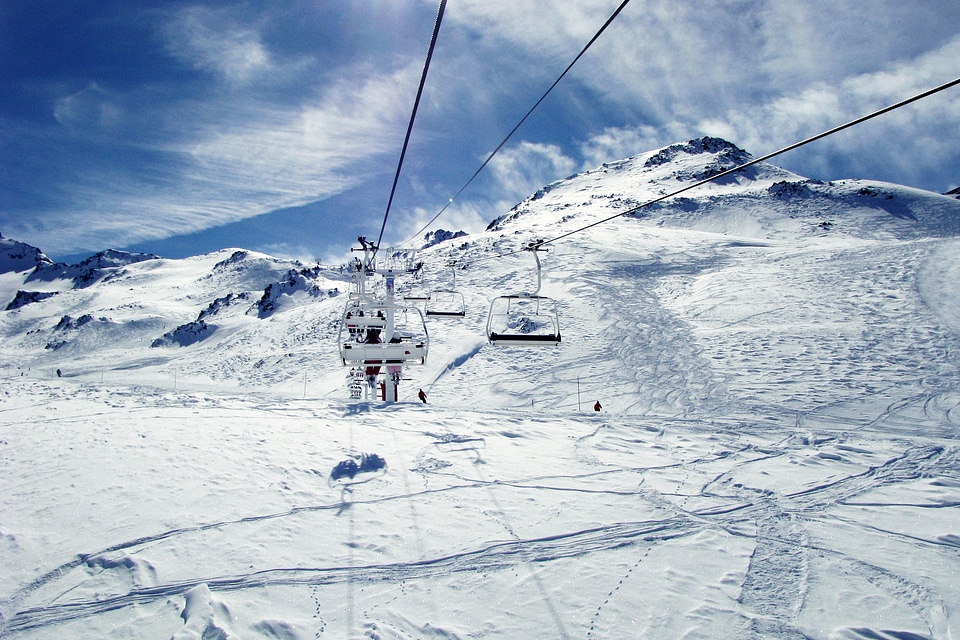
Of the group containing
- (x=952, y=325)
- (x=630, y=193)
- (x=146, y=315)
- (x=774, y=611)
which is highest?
(x=630, y=193)

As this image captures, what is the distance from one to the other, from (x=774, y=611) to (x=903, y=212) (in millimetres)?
91229

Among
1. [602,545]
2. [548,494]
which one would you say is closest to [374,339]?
[548,494]

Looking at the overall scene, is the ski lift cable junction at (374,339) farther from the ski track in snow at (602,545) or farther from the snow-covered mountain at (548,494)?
the ski track in snow at (602,545)

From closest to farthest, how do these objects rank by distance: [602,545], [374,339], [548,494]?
[602,545], [548,494], [374,339]

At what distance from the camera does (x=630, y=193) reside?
10431 cm

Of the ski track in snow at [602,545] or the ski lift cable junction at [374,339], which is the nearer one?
the ski track in snow at [602,545]

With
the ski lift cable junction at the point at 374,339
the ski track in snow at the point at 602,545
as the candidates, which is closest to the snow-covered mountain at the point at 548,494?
the ski track in snow at the point at 602,545

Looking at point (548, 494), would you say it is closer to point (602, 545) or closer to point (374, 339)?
point (602, 545)

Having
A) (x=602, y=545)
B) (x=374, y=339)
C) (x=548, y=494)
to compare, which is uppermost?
(x=374, y=339)

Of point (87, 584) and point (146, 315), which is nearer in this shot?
point (87, 584)

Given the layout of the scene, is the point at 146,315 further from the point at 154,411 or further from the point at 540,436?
the point at 540,436

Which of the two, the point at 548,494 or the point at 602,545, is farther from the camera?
the point at 548,494

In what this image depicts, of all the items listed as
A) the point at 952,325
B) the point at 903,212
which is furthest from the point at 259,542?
the point at 903,212

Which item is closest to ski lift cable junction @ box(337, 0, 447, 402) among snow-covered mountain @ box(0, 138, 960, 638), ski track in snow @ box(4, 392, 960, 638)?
snow-covered mountain @ box(0, 138, 960, 638)
